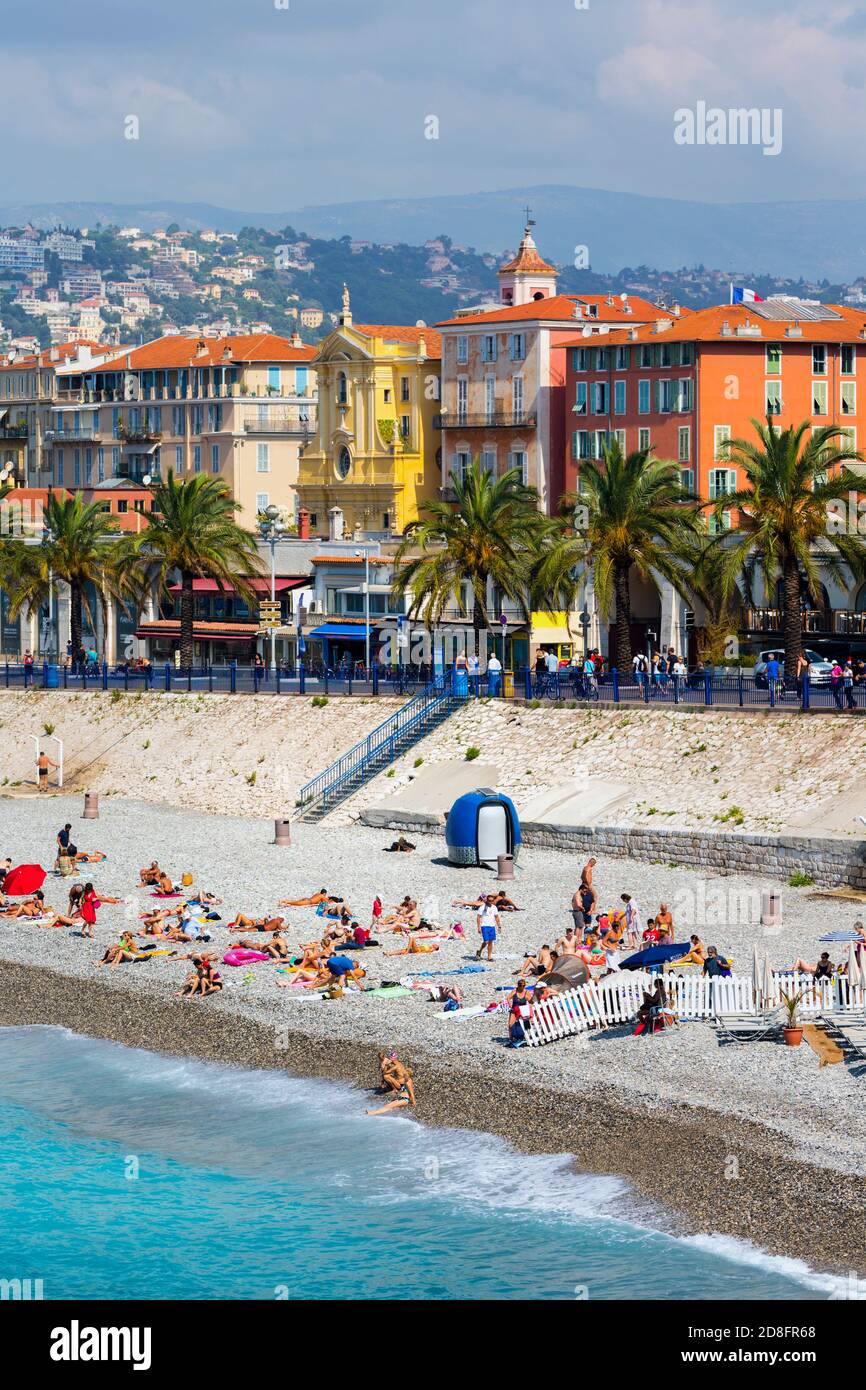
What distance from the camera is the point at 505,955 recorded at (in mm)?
40250

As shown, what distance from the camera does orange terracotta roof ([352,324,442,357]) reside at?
96438mm

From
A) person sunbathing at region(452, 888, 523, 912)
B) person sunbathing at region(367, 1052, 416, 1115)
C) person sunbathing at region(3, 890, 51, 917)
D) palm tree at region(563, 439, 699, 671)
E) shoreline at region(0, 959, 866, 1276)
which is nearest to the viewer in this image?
shoreline at region(0, 959, 866, 1276)

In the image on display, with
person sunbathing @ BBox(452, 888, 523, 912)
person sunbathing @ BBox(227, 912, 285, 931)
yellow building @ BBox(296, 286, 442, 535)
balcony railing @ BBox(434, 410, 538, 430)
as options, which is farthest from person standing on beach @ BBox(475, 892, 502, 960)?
yellow building @ BBox(296, 286, 442, 535)

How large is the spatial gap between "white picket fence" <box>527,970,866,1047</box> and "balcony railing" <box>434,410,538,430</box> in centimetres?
5680

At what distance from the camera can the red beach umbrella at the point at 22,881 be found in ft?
160

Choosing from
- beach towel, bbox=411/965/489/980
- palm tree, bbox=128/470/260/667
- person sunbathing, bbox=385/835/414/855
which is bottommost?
beach towel, bbox=411/965/489/980

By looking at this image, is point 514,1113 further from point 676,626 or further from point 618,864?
point 676,626

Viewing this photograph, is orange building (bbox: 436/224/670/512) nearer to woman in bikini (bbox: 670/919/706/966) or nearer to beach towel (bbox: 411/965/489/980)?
beach towel (bbox: 411/965/489/980)

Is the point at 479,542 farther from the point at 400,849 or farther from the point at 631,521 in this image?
the point at 400,849

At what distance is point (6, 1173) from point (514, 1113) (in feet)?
25.0

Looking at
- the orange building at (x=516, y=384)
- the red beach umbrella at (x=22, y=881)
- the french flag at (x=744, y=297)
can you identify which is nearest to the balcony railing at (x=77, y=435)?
the orange building at (x=516, y=384)

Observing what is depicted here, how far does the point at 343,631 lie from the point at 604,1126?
1847 inches

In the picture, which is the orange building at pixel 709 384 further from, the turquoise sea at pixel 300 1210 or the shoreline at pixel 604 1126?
the turquoise sea at pixel 300 1210

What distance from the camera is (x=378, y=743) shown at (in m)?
59.7
